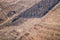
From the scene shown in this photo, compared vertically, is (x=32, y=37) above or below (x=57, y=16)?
below

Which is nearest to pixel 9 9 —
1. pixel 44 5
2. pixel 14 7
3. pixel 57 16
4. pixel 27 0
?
pixel 14 7

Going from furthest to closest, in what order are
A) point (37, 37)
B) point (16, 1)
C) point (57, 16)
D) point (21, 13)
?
point (16, 1) → point (21, 13) → point (57, 16) → point (37, 37)

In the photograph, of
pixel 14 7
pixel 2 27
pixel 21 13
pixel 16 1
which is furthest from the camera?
pixel 16 1

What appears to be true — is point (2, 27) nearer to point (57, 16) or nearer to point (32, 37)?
point (32, 37)

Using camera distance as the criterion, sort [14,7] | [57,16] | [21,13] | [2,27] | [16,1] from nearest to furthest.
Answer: [57,16] → [2,27] → [21,13] → [14,7] → [16,1]

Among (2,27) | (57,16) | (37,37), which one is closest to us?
(37,37)

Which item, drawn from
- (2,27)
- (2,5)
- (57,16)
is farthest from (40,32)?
(2,5)

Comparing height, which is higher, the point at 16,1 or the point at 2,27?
the point at 16,1

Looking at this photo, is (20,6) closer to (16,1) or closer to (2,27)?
(16,1)

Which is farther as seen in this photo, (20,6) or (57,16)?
(20,6)
